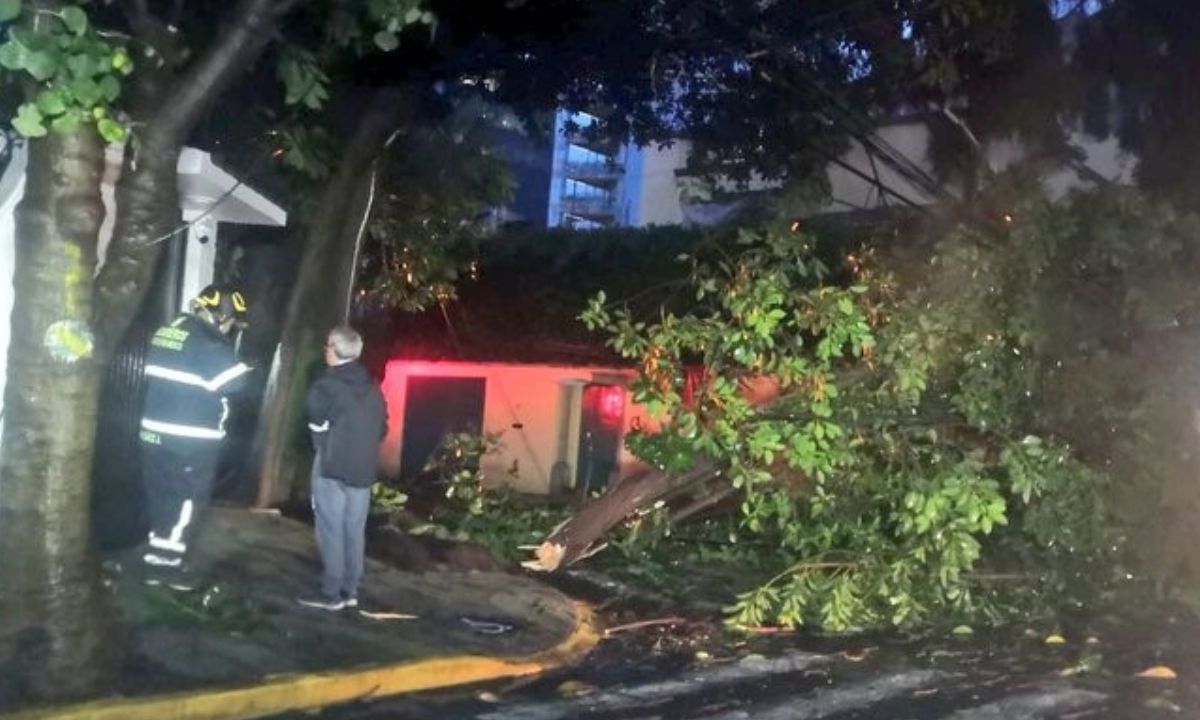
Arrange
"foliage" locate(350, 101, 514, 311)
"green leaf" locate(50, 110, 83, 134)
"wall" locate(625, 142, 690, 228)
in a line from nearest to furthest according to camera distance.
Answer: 1. "green leaf" locate(50, 110, 83, 134)
2. "foliage" locate(350, 101, 514, 311)
3. "wall" locate(625, 142, 690, 228)

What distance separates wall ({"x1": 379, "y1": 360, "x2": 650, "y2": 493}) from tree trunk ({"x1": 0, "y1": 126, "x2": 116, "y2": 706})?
46.0 ft

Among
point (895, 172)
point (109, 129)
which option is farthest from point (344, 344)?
point (895, 172)

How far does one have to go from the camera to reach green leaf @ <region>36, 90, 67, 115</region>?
7.25 m

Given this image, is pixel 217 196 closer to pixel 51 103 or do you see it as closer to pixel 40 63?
pixel 51 103

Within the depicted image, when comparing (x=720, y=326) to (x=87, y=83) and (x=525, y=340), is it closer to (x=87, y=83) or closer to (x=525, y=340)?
(x=87, y=83)

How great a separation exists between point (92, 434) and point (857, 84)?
976cm

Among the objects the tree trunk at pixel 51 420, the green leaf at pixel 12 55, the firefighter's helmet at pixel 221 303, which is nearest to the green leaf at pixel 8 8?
the green leaf at pixel 12 55

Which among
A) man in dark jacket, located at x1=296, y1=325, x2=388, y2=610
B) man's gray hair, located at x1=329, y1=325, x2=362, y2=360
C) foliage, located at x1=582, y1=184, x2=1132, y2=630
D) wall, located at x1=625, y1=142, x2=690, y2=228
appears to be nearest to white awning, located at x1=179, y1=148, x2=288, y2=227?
man's gray hair, located at x1=329, y1=325, x2=362, y2=360

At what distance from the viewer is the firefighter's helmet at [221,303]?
34.5 feet

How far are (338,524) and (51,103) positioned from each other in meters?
3.72

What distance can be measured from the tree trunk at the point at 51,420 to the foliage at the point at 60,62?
0.58 m

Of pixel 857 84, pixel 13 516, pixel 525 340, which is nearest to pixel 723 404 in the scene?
pixel 857 84

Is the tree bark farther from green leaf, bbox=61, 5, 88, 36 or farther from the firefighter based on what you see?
the firefighter

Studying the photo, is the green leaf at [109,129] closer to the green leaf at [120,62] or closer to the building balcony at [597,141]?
the green leaf at [120,62]
